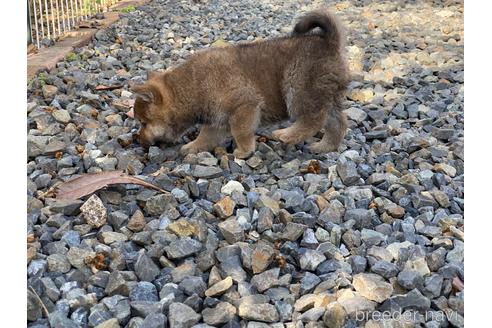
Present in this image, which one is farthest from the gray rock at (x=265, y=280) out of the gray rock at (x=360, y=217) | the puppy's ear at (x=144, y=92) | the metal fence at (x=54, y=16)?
the metal fence at (x=54, y=16)

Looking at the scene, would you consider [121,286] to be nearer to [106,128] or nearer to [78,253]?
[78,253]

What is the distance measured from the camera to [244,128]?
14.2 feet

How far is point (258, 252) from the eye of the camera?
9.30 feet

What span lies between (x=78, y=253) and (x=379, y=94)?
3.59 metres

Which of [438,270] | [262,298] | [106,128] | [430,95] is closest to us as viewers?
[262,298]

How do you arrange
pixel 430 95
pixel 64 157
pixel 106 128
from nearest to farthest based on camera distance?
1. pixel 64 157
2. pixel 106 128
3. pixel 430 95

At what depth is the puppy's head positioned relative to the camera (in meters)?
4.36

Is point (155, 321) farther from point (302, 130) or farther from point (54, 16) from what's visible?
point (54, 16)

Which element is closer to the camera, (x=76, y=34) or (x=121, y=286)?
(x=121, y=286)

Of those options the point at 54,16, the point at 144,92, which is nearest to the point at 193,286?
the point at 144,92

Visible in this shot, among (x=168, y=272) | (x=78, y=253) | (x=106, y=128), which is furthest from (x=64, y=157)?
(x=168, y=272)

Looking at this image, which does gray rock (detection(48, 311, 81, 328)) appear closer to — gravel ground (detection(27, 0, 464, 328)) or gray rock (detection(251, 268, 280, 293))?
Answer: gravel ground (detection(27, 0, 464, 328))

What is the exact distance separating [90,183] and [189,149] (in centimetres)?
101

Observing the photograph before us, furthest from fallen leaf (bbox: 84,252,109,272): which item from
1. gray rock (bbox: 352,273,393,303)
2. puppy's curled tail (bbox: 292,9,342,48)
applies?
puppy's curled tail (bbox: 292,9,342,48)
